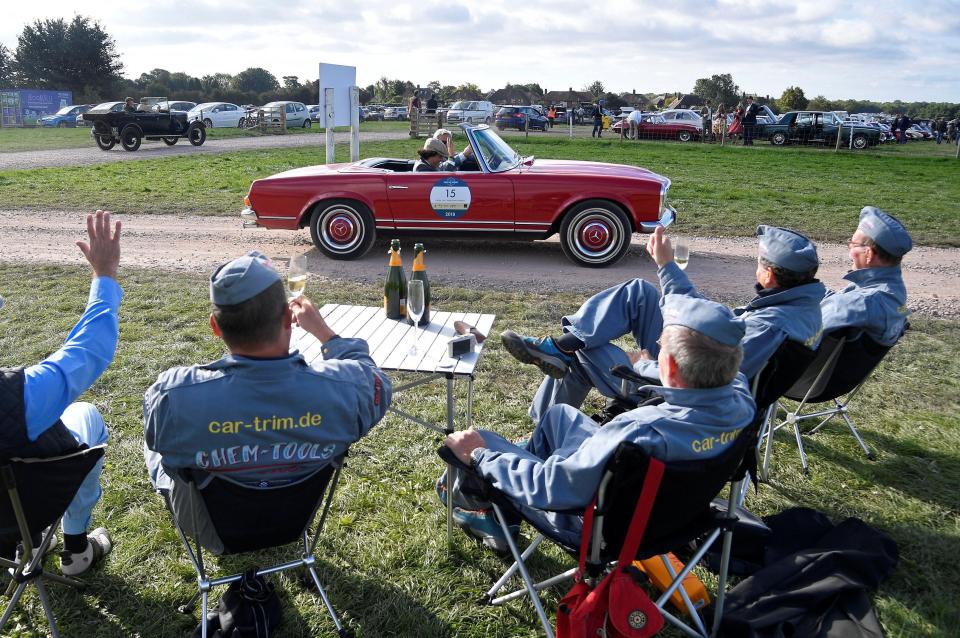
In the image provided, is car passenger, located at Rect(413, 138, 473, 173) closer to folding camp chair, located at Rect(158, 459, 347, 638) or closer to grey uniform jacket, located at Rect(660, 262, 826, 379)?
grey uniform jacket, located at Rect(660, 262, 826, 379)

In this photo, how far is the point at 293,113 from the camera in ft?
108

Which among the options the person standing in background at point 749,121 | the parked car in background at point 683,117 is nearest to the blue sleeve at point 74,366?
the person standing in background at point 749,121

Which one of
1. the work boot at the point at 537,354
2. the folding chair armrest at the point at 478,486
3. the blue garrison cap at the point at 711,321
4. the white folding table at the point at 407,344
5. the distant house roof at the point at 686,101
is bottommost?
the folding chair armrest at the point at 478,486

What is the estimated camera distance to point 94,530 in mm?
3314

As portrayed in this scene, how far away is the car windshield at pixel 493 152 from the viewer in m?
7.94

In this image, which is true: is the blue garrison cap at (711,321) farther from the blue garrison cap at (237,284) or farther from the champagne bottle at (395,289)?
the champagne bottle at (395,289)

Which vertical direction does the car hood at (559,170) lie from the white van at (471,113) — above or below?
below

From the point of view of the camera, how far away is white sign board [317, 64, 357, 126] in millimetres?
11797

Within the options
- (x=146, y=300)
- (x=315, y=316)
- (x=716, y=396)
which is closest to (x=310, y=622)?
(x=315, y=316)

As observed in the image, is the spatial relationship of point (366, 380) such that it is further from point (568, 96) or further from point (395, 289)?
point (568, 96)

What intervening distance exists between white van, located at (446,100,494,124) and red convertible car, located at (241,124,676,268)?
73.6 ft

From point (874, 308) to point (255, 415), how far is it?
3131 millimetres

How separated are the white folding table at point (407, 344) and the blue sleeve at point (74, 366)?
0.86 meters

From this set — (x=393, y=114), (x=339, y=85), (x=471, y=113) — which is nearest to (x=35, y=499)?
(x=339, y=85)
